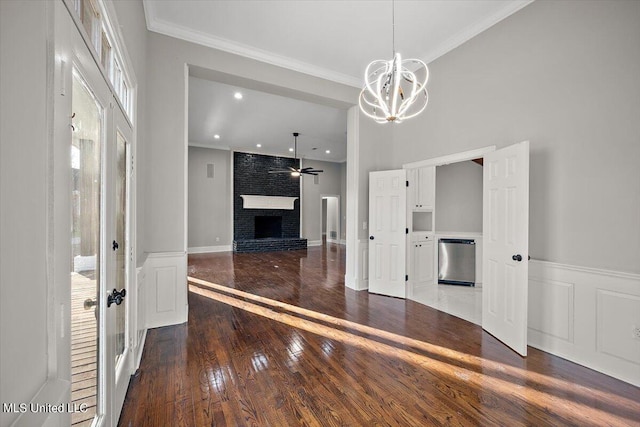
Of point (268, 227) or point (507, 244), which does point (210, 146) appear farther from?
point (507, 244)

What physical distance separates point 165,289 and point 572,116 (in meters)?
4.64

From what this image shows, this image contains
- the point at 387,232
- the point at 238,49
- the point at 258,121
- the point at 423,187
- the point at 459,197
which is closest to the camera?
the point at 238,49

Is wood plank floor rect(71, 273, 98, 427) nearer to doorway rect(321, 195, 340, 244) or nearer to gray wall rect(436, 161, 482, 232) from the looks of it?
gray wall rect(436, 161, 482, 232)

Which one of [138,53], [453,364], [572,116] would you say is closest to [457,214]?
[572,116]

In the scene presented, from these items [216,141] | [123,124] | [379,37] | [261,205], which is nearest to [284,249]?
[261,205]

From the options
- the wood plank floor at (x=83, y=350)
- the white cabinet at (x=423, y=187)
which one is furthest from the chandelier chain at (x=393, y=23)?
the wood plank floor at (x=83, y=350)

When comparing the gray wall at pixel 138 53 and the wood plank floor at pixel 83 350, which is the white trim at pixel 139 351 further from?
the wood plank floor at pixel 83 350

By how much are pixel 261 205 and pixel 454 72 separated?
7229 millimetres

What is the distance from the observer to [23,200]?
64 centimetres

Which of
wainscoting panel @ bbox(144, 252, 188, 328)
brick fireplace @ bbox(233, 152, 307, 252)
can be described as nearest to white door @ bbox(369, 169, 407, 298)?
wainscoting panel @ bbox(144, 252, 188, 328)

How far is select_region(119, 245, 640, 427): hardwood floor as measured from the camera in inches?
71.1

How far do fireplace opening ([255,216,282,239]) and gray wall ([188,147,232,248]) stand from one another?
1.00m

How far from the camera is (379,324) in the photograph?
3.29 m

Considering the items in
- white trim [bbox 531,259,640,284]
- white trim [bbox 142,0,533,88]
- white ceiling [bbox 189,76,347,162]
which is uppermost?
white trim [bbox 142,0,533,88]
